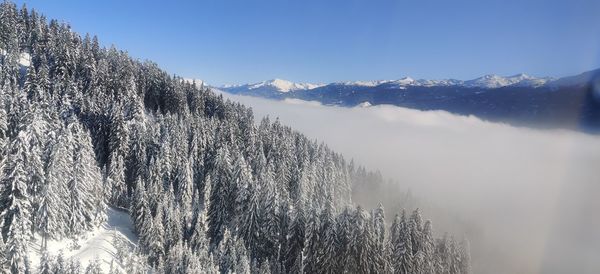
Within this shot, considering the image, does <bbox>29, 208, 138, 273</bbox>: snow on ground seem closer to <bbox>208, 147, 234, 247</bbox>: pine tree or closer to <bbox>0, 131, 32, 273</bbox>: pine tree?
<bbox>0, 131, 32, 273</bbox>: pine tree

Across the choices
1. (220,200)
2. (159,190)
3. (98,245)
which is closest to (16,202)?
(98,245)

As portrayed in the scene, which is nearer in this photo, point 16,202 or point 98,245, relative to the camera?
point 16,202

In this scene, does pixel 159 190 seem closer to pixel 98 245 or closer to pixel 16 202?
pixel 98 245

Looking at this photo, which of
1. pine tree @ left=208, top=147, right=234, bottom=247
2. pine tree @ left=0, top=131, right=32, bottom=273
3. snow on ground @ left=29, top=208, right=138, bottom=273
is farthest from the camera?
pine tree @ left=208, top=147, right=234, bottom=247

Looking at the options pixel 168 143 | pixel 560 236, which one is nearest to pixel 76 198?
pixel 168 143

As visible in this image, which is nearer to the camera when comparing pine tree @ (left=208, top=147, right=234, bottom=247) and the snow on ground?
the snow on ground

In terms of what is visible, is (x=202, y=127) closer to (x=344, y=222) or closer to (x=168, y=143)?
(x=168, y=143)

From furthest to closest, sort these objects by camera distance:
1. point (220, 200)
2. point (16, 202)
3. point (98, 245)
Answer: point (220, 200) < point (98, 245) < point (16, 202)

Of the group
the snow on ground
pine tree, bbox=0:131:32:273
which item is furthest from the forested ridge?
the snow on ground
